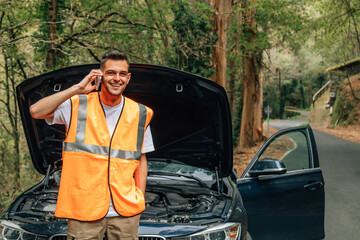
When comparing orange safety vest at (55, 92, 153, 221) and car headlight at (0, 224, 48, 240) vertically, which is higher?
orange safety vest at (55, 92, 153, 221)

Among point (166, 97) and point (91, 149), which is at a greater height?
point (166, 97)

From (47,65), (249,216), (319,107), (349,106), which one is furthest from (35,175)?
(319,107)

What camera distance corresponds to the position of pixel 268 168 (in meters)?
3.82

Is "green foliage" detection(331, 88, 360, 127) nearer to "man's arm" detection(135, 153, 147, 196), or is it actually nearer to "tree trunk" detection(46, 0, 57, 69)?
"tree trunk" detection(46, 0, 57, 69)

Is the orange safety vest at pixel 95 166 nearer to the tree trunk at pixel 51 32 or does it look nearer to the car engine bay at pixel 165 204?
the car engine bay at pixel 165 204

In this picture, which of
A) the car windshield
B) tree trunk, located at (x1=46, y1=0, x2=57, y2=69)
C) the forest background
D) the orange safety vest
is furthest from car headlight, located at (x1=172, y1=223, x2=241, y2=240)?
tree trunk, located at (x1=46, y1=0, x2=57, y2=69)

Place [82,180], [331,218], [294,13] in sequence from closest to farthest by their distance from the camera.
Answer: [82,180]
[331,218]
[294,13]

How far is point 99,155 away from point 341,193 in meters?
7.51

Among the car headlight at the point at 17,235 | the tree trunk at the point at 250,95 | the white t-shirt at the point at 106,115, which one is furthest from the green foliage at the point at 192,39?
the white t-shirt at the point at 106,115

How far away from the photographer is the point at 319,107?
131 feet

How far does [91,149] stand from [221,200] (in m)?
1.56

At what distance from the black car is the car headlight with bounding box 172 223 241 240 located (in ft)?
0.05

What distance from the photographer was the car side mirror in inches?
148

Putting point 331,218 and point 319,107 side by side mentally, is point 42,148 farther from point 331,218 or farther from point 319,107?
point 319,107
